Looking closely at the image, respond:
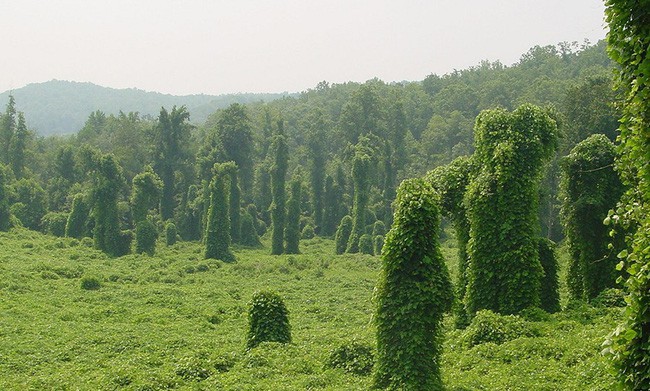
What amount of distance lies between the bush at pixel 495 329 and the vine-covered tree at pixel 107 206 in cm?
2718

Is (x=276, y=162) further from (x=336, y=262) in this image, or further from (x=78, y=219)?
(x=78, y=219)

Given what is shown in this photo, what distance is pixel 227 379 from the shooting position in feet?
39.5

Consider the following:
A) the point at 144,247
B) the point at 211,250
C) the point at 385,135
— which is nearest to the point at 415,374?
the point at 211,250

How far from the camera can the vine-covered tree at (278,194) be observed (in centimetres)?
3972

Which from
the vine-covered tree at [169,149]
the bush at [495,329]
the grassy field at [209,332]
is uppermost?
the vine-covered tree at [169,149]

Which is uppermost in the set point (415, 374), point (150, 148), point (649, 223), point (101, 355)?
point (150, 148)

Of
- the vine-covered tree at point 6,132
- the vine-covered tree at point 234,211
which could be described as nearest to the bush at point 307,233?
the vine-covered tree at point 234,211

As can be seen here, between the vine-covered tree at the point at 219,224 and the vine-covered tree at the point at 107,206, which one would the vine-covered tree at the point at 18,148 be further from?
the vine-covered tree at the point at 219,224

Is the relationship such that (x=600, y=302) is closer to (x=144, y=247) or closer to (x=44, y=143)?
(x=144, y=247)

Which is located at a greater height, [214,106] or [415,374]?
[214,106]

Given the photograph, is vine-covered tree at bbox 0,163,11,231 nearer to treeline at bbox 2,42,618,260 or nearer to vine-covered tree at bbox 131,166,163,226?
treeline at bbox 2,42,618,260

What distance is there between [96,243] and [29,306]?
52.5 feet

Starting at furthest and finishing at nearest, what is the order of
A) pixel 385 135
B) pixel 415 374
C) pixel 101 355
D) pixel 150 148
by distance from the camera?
pixel 385 135, pixel 150 148, pixel 101 355, pixel 415 374

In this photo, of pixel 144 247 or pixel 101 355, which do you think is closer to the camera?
pixel 101 355
